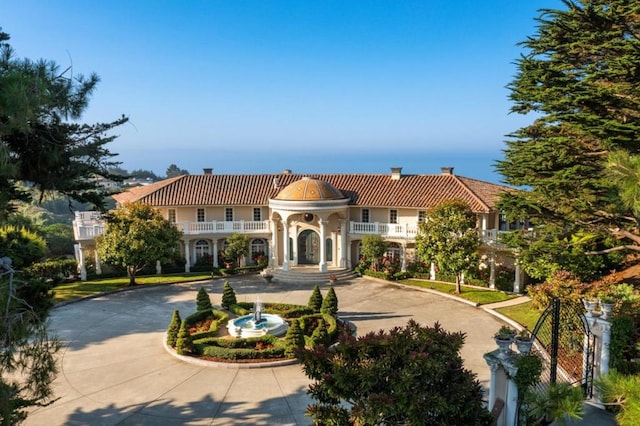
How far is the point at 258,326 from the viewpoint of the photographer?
21.6m

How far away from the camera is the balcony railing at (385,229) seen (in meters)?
35.5

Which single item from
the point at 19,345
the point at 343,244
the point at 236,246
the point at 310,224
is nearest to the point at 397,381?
the point at 19,345

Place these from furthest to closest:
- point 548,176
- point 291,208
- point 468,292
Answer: point 291,208
point 468,292
point 548,176

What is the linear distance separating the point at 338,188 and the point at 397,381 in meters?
31.4

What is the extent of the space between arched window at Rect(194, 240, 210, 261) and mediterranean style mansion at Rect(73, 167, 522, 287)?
87 millimetres

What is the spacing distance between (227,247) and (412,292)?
15708 mm

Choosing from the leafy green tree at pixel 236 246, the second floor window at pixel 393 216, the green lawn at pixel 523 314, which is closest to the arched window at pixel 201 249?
the leafy green tree at pixel 236 246

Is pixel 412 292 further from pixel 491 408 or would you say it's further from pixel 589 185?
pixel 491 408

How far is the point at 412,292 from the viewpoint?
31.4 meters

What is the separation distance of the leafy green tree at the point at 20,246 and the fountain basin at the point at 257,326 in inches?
446

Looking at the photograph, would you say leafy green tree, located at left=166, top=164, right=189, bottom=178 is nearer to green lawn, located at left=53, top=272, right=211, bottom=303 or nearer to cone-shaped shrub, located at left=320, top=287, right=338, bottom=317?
green lawn, located at left=53, top=272, right=211, bottom=303

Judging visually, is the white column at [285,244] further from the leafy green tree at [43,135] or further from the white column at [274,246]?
the leafy green tree at [43,135]

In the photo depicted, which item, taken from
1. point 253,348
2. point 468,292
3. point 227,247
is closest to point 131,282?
point 227,247

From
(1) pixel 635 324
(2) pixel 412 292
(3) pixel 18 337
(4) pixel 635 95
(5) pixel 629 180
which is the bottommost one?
(2) pixel 412 292
